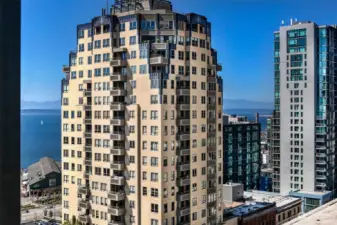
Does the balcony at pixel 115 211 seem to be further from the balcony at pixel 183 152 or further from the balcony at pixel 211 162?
the balcony at pixel 211 162

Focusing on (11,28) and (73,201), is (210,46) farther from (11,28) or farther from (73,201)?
(11,28)

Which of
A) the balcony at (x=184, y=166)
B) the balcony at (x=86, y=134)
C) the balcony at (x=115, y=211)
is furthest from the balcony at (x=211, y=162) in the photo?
the balcony at (x=86, y=134)

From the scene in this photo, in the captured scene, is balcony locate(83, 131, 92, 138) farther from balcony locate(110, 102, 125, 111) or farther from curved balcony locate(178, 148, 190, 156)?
curved balcony locate(178, 148, 190, 156)

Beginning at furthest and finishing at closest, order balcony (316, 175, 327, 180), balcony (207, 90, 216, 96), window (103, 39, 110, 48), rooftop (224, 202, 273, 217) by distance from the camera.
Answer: balcony (316, 175, 327, 180) → rooftop (224, 202, 273, 217) → balcony (207, 90, 216, 96) → window (103, 39, 110, 48)

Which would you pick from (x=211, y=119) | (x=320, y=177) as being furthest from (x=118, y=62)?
(x=320, y=177)

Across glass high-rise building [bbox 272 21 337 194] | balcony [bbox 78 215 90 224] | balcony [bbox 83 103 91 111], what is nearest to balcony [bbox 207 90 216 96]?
balcony [bbox 83 103 91 111]
